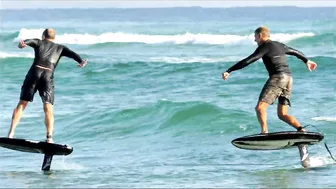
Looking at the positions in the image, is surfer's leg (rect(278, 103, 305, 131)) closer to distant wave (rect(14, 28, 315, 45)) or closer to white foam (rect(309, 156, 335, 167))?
white foam (rect(309, 156, 335, 167))

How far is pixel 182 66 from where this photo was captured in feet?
102

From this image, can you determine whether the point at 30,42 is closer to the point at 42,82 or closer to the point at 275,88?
the point at 42,82

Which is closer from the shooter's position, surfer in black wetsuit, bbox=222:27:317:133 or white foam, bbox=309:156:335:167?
surfer in black wetsuit, bbox=222:27:317:133

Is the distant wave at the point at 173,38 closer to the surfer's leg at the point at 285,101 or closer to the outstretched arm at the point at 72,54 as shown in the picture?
the surfer's leg at the point at 285,101

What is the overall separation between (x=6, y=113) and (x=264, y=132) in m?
9.83

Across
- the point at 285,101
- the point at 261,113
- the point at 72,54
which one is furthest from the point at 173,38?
the point at 261,113

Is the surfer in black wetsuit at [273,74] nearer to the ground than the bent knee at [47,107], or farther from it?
farther from it

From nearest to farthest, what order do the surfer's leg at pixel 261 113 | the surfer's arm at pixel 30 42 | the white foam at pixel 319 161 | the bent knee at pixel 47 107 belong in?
1. the surfer's arm at pixel 30 42
2. the surfer's leg at pixel 261 113
3. the bent knee at pixel 47 107
4. the white foam at pixel 319 161

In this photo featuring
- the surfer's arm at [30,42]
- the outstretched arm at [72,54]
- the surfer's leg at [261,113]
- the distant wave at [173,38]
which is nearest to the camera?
the surfer's arm at [30,42]

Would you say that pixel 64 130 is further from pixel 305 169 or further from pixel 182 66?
pixel 182 66

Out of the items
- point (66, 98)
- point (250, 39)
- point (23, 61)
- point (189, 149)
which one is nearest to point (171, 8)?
point (250, 39)

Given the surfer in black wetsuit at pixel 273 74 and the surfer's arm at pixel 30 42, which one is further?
the surfer in black wetsuit at pixel 273 74

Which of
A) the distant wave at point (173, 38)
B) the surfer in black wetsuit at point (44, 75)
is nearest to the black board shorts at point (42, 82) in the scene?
the surfer in black wetsuit at point (44, 75)

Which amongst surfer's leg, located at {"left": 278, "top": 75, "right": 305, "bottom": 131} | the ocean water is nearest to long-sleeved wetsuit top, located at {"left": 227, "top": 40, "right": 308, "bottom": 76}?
surfer's leg, located at {"left": 278, "top": 75, "right": 305, "bottom": 131}
